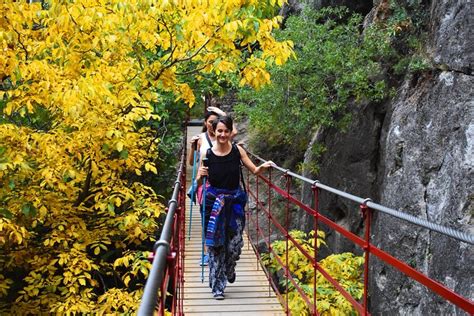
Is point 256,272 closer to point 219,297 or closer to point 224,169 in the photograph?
point 219,297

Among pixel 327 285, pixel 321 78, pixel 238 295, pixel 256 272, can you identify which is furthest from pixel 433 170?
pixel 238 295

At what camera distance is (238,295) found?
15.7 ft

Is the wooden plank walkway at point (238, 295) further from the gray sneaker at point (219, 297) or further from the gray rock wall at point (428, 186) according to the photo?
the gray rock wall at point (428, 186)

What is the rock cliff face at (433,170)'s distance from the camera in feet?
17.3

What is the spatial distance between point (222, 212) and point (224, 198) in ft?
0.42

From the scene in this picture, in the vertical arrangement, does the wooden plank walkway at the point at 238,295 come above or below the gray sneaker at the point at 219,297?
below

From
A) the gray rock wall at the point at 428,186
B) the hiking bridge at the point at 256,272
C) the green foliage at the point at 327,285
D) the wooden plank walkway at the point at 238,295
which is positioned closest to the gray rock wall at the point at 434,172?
the gray rock wall at the point at 428,186

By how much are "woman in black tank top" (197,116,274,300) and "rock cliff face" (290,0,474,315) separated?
2.30 meters

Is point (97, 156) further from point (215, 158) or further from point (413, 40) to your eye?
point (413, 40)

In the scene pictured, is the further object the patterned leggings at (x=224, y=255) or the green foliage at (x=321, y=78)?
the green foliage at (x=321, y=78)

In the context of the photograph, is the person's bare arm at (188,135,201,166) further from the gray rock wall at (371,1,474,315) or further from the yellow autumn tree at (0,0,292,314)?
the gray rock wall at (371,1,474,315)

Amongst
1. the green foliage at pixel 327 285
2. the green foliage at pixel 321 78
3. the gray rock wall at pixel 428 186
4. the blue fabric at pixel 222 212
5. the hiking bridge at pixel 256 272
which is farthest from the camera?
the green foliage at pixel 321 78

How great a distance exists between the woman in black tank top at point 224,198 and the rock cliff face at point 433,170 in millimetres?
2300

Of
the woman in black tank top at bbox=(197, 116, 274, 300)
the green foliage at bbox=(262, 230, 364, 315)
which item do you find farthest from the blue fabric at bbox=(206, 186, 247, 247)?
the green foliage at bbox=(262, 230, 364, 315)
